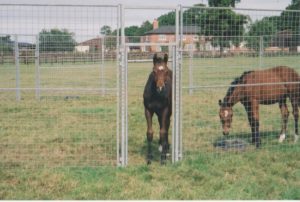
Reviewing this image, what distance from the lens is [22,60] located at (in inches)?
660

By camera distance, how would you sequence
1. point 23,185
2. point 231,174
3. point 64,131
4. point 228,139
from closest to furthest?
point 23,185, point 231,174, point 228,139, point 64,131

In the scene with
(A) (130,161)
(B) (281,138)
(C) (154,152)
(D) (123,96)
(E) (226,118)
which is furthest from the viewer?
(B) (281,138)

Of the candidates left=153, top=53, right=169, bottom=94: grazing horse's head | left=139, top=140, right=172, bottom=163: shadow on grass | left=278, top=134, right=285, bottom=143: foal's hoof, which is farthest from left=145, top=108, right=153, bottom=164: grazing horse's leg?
left=278, top=134, right=285, bottom=143: foal's hoof

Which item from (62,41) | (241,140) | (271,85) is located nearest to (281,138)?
(241,140)

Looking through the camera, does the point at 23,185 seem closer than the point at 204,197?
No

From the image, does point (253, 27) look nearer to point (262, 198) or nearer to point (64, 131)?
point (262, 198)

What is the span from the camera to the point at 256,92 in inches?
340

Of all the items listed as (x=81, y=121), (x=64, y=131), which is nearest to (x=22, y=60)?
(x=81, y=121)

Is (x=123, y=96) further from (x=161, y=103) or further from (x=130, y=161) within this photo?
(x=130, y=161)

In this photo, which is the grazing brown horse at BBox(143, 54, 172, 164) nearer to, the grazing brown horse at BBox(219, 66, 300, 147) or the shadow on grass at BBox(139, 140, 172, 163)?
the shadow on grass at BBox(139, 140, 172, 163)

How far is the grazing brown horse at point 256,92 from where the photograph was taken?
858 centimetres

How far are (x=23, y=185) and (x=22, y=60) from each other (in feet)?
38.0

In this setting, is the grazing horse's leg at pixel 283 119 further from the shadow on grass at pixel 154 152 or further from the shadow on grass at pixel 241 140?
the shadow on grass at pixel 154 152

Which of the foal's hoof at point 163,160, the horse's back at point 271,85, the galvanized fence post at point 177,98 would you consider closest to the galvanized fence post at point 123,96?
the foal's hoof at point 163,160
